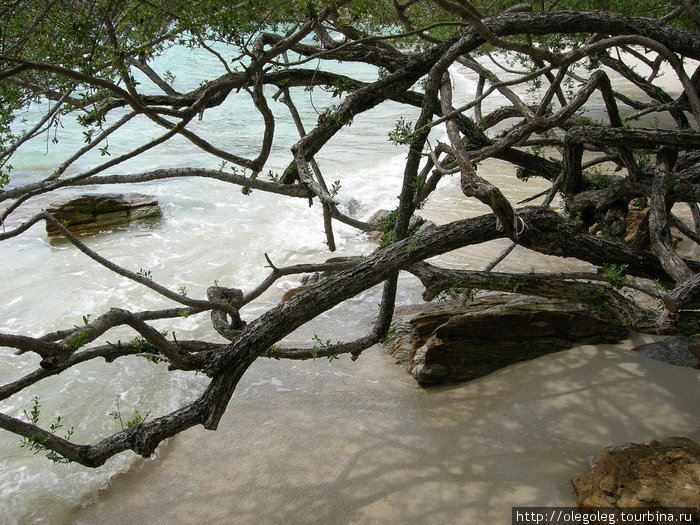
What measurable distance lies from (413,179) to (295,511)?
2.52 metres

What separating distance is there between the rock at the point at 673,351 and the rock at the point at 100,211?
9.63m

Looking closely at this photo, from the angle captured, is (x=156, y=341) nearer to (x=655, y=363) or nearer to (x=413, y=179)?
(x=413, y=179)

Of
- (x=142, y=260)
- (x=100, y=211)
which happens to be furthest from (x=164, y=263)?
(x=100, y=211)

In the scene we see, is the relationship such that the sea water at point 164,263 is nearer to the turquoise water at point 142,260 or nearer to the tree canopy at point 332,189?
the turquoise water at point 142,260

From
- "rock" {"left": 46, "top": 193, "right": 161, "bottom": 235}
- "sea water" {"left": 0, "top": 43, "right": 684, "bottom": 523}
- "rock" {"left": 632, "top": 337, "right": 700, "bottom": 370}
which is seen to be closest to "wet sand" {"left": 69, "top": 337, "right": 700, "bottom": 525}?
"rock" {"left": 632, "top": 337, "right": 700, "bottom": 370}

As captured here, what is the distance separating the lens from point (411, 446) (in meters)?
4.12

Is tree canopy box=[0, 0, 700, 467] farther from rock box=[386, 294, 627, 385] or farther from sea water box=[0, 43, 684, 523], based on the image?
sea water box=[0, 43, 684, 523]

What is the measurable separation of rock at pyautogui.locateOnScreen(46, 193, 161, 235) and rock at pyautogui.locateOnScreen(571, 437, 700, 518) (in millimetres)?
9962

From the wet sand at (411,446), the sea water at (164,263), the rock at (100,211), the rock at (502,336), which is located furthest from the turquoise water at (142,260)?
the rock at (502,336)

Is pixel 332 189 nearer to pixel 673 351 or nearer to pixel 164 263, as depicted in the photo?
pixel 673 351

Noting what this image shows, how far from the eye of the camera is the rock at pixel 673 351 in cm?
451

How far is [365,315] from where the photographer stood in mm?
6547

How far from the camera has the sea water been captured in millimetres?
5059

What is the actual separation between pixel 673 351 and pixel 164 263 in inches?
294
